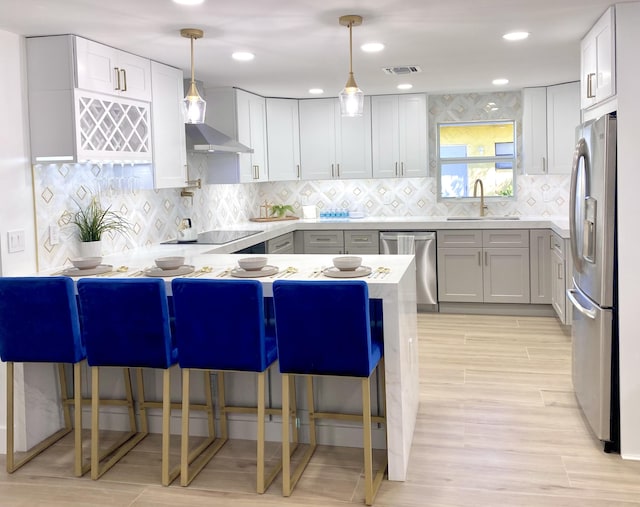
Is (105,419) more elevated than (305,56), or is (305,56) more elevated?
(305,56)

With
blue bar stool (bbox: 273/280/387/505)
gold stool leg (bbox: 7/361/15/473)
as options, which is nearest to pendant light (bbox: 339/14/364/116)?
blue bar stool (bbox: 273/280/387/505)

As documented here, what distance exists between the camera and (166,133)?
4.85 meters

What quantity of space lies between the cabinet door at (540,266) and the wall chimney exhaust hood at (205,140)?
3017 mm

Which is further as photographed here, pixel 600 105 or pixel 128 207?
pixel 128 207

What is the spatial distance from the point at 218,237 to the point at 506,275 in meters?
2.86

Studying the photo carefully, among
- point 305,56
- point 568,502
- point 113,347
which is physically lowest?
point 568,502

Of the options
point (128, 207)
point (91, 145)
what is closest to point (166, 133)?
point (128, 207)

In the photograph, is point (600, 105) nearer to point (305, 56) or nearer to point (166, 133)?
point (305, 56)

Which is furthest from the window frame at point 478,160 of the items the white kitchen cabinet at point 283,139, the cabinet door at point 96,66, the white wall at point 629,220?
the cabinet door at point 96,66

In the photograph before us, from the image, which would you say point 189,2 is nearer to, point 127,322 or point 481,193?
point 127,322

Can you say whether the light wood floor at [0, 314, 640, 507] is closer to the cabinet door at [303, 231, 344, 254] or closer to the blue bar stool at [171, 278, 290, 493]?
the blue bar stool at [171, 278, 290, 493]

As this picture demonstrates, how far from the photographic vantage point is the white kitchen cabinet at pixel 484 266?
6.52 metres

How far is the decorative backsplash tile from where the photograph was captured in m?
4.15

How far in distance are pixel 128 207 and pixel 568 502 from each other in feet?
11.6
